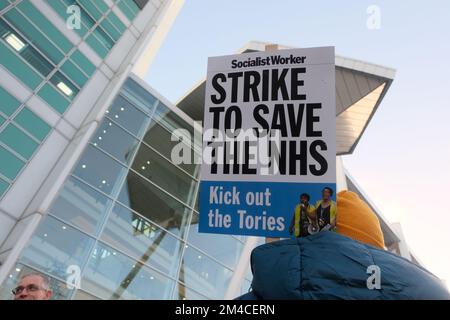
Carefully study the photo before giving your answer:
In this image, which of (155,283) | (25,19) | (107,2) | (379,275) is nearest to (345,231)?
(379,275)

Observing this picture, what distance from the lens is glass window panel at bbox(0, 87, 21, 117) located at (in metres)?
11.3

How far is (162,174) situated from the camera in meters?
14.1

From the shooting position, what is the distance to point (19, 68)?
12.1 meters

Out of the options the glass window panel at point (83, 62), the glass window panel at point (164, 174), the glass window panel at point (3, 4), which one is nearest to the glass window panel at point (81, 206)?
the glass window panel at point (164, 174)

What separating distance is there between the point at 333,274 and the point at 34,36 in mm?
14392

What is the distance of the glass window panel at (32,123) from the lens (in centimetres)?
1170

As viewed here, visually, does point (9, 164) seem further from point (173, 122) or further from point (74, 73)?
point (173, 122)

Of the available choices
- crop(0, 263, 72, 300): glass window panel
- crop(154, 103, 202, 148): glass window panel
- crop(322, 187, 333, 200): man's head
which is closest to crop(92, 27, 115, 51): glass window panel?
crop(154, 103, 202, 148): glass window panel

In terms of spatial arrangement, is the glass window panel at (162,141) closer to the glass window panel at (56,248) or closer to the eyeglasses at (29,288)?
the glass window panel at (56,248)

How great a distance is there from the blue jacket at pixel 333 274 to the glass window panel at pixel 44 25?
14507 millimetres

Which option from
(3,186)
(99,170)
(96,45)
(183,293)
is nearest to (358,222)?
(3,186)

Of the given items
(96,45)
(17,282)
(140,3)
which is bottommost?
(17,282)
